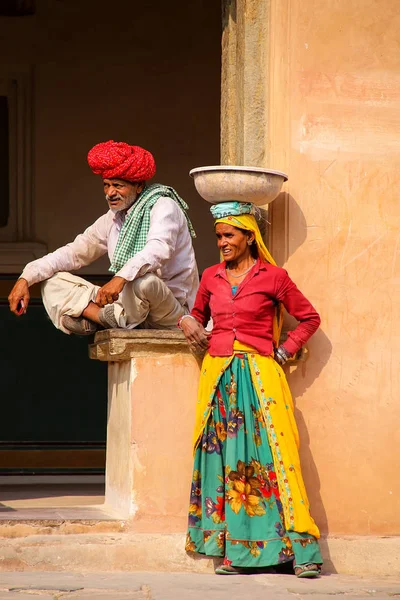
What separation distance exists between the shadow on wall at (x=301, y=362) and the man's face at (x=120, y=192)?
2.24 feet

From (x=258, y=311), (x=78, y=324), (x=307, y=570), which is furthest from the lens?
(x=78, y=324)

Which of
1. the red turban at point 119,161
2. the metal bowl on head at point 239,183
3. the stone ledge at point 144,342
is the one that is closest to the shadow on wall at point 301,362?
the metal bowl on head at point 239,183

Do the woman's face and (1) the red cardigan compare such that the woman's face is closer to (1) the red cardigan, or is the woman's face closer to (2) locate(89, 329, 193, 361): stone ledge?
(1) the red cardigan

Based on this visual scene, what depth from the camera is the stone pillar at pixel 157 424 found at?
6016mm

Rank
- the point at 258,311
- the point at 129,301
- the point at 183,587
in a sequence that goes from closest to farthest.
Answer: the point at 183,587 < the point at 258,311 < the point at 129,301

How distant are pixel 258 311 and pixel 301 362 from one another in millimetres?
406

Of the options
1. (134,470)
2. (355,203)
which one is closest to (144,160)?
(355,203)

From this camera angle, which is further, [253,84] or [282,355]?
[253,84]

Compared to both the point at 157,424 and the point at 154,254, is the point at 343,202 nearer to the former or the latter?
the point at 154,254

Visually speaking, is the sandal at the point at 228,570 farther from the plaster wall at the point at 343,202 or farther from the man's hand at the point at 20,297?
the man's hand at the point at 20,297

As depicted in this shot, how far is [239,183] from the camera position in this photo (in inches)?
234

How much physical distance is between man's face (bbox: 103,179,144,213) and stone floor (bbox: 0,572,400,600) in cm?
174

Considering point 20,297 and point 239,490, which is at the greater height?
point 20,297

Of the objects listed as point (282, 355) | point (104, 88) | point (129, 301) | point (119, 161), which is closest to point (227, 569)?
point (282, 355)
